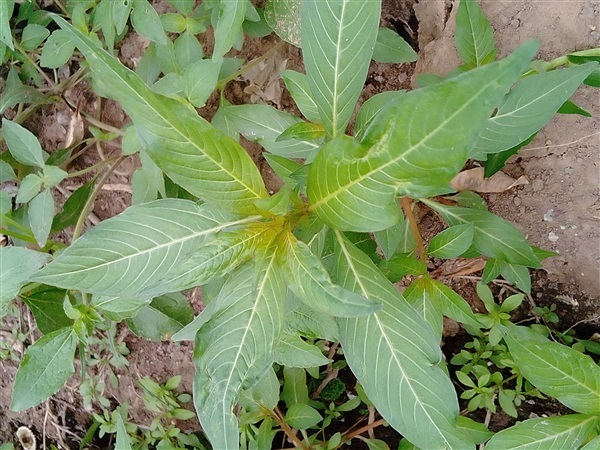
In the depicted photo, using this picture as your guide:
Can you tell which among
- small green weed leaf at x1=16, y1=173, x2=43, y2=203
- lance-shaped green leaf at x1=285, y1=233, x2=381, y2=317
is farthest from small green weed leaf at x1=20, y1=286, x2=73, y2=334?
lance-shaped green leaf at x1=285, y1=233, x2=381, y2=317

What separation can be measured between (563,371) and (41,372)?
1541 mm

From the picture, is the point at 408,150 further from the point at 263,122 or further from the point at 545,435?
the point at 545,435

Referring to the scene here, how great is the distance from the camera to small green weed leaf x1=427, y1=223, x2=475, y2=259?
5.00ft

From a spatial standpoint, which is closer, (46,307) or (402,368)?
(402,368)

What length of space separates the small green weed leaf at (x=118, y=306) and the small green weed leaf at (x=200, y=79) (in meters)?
0.60

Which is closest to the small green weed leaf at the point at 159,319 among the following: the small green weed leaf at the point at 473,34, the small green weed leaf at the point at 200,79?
the small green weed leaf at the point at 200,79

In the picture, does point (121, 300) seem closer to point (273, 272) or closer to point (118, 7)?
point (273, 272)

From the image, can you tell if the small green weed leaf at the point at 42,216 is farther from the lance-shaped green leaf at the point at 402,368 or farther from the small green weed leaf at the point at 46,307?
the lance-shaped green leaf at the point at 402,368

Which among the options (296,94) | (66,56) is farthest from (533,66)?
(66,56)

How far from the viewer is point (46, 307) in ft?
6.56

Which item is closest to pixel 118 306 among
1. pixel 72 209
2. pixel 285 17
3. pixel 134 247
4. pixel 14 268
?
pixel 14 268

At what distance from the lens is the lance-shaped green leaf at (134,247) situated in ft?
3.57

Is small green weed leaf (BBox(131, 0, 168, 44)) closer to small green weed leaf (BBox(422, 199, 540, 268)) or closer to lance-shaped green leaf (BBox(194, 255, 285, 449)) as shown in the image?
lance-shaped green leaf (BBox(194, 255, 285, 449))

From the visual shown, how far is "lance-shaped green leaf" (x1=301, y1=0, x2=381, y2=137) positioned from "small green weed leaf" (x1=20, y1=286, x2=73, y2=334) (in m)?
1.34
